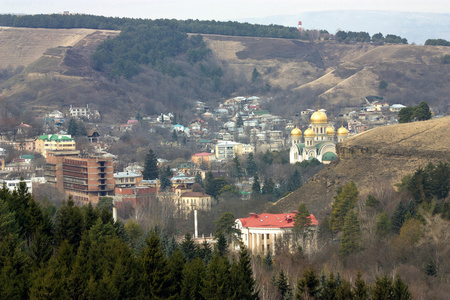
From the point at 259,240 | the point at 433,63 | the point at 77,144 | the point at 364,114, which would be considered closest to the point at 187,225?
the point at 259,240

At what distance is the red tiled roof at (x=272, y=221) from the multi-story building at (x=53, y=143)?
47.7m

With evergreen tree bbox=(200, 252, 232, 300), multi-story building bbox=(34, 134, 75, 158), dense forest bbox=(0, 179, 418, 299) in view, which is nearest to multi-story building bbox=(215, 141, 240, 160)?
multi-story building bbox=(34, 134, 75, 158)

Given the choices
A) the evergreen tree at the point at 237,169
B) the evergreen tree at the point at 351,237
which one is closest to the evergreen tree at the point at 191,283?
the evergreen tree at the point at 351,237

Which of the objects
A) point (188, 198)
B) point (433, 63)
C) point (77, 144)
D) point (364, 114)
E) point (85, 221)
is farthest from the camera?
point (433, 63)

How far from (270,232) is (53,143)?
55.8m

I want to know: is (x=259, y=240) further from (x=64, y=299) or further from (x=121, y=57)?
(x=121, y=57)

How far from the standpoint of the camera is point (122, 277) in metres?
42.0

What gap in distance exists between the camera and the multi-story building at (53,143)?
116562 millimetres

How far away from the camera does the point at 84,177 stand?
101 metres

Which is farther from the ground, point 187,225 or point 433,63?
point 433,63

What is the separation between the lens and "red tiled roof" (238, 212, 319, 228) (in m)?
69.2

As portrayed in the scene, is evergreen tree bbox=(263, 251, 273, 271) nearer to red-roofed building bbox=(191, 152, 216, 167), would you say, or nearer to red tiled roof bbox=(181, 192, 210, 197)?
red tiled roof bbox=(181, 192, 210, 197)

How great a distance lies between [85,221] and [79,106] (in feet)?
354

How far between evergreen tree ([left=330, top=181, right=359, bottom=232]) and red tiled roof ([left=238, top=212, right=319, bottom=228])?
150 centimetres
